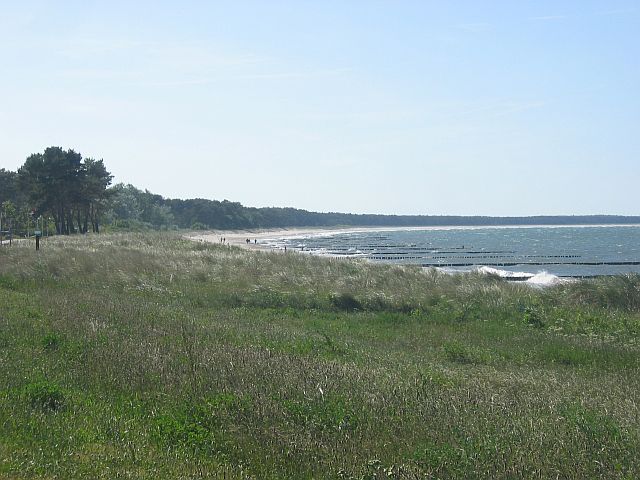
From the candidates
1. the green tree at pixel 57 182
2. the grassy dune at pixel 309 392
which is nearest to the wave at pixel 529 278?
the grassy dune at pixel 309 392

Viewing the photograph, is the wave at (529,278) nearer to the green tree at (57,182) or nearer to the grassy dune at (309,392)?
the grassy dune at (309,392)

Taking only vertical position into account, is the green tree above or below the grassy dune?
above

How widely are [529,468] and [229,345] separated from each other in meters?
6.39

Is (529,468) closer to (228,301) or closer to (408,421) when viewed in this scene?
(408,421)

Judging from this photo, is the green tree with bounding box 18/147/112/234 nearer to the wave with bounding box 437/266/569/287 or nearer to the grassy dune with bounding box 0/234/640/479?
the wave with bounding box 437/266/569/287

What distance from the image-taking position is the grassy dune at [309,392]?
6.15 metres

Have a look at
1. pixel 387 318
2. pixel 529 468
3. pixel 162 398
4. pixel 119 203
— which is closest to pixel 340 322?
pixel 387 318

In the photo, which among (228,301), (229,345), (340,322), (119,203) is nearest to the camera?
(229,345)

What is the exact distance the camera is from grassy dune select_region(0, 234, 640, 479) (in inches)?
242

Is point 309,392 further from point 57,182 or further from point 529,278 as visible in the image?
point 57,182

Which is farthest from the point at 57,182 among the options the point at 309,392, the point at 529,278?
the point at 309,392

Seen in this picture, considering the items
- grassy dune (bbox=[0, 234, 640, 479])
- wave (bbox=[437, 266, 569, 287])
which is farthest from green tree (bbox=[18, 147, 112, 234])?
grassy dune (bbox=[0, 234, 640, 479])

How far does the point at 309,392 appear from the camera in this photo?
8.08 m

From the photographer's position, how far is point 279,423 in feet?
23.3
